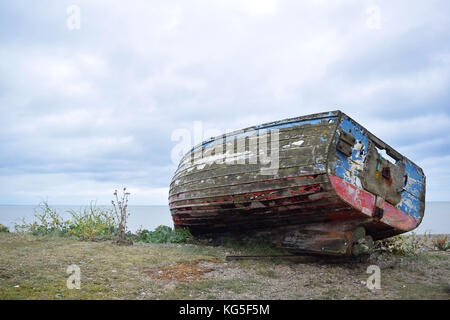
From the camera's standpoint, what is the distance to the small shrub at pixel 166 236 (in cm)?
755

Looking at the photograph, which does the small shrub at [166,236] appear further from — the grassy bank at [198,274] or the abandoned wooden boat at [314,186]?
the abandoned wooden boat at [314,186]

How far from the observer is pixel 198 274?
4523 mm

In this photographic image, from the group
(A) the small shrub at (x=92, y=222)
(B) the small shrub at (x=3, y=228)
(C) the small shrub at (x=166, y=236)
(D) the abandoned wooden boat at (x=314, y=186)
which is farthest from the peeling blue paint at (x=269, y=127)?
(B) the small shrub at (x=3, y=228)

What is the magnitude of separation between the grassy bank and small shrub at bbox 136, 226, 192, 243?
121 centimetres

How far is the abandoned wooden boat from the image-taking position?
15.1ft

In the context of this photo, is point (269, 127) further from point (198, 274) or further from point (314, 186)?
point (198, 274)

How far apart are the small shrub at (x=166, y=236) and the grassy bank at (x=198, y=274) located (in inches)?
47.7

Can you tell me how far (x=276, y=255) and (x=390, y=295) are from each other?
1.89 meters

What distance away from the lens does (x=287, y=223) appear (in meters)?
5.39

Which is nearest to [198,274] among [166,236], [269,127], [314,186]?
[314,186]

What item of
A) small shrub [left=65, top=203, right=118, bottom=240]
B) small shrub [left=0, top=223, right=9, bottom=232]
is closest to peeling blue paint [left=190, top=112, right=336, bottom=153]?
small shrub [left=65, top=203, right=118, bottom=240]

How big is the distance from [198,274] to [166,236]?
3.43m
